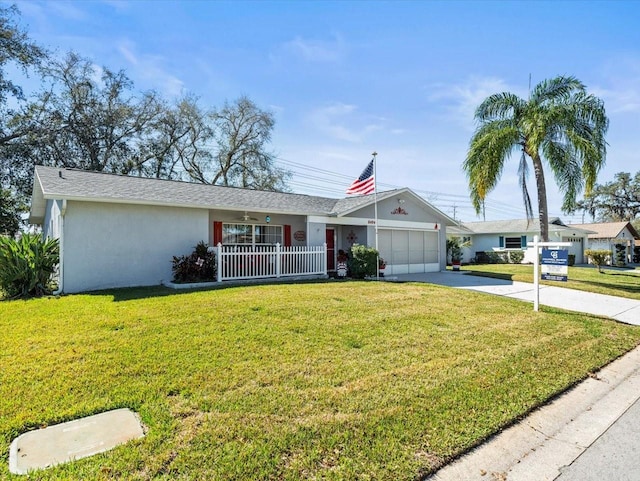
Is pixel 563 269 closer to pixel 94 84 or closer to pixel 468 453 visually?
pixel 468 453

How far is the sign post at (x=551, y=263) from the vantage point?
27.4 feet

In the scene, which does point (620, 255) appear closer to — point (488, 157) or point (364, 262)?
point (488, 157)

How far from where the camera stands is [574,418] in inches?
146

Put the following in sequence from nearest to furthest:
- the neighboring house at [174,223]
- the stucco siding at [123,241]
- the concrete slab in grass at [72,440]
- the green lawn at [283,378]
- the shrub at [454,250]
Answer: the concrete slab in grass at [72,440] → the green lawn at [283,378] → the stucco siding at [123,241] → the neighboring house at [174,223] → the shrub at [454,250]

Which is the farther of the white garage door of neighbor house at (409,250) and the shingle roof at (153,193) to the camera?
the white garage door of neighbor house at (409,250)

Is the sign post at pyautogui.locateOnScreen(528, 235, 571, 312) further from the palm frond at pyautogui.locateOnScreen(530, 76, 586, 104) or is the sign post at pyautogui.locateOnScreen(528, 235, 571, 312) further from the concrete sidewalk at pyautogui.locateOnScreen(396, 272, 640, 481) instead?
the palm frond at pyautogui.locateOnScreen(530, 76, 586, 104)

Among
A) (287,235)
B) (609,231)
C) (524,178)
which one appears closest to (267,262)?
(287,235)

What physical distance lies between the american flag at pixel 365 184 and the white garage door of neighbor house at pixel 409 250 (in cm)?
390

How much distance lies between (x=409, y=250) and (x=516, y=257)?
49.5 feet

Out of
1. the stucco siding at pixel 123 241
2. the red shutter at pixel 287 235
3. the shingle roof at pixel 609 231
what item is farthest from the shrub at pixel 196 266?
the shingle roof at pixel 609 231

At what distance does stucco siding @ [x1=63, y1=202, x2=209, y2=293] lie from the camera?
389 inches

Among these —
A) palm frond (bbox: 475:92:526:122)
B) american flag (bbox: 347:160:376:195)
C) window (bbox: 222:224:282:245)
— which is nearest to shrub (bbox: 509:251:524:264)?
palm frond (bbox: 475:92:526:122)

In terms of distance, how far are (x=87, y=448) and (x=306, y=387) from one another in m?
2.02

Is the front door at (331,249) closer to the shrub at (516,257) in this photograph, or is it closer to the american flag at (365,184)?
the american flag at (365,184)
